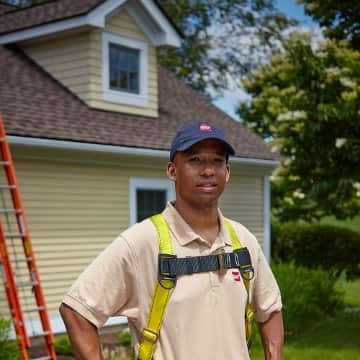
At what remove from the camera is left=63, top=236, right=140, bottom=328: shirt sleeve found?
2695 mm

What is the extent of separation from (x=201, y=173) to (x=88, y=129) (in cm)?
853

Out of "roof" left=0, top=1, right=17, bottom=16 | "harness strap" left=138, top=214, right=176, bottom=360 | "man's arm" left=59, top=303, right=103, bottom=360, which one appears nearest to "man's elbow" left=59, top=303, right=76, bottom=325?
"man's arm" left=59, top=303, right=103, bottom=360

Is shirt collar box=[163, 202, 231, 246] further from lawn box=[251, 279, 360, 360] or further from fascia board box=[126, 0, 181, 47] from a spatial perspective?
fascia board box=[126, 0, 181, 47]

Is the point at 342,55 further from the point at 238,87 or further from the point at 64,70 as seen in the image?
the point at 238,87

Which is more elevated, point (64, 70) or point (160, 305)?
point (64, 70)

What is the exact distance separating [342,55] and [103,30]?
4.06m

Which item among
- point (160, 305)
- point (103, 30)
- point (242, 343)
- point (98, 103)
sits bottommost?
point (242, 343)

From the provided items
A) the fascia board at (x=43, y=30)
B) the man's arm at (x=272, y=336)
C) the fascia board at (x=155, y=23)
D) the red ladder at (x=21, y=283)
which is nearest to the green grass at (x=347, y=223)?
the fascia board at (x=155, y=23)

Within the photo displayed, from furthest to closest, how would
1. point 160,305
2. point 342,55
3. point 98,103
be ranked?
point 98,103, point 342,55, point 160,305

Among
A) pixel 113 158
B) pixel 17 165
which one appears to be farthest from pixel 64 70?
pixel 17 165

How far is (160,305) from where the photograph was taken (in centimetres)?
268

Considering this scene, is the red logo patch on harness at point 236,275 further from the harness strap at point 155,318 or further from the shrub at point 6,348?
the shrub at point 6,348

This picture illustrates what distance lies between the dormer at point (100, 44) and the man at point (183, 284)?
31.0ft

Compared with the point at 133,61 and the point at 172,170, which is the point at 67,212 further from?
the point at 172,170
